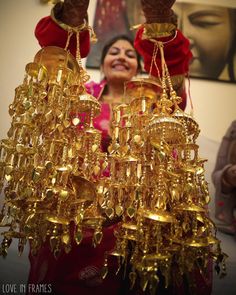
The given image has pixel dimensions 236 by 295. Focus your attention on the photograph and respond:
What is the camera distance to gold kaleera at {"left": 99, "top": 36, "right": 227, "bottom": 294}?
0.75 m

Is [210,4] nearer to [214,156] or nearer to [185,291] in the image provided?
[214,156]

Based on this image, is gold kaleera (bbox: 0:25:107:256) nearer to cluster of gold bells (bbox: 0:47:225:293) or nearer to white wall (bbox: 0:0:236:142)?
cluster of gold bells (bbox: 0:47:225:293)

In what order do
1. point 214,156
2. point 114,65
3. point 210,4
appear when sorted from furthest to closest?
point 210,4
point 214,156
point 114,65

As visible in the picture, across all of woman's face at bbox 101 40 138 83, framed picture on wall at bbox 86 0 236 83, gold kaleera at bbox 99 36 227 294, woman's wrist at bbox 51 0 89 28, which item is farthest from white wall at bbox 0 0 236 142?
gold kaleera at bbox 99 36 227 294

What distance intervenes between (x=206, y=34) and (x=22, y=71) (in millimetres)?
1244

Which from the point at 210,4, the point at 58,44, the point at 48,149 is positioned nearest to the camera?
the point at 48,149

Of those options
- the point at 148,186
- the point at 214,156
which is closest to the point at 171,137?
the point at 148,186

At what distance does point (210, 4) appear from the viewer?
1994 millimetres

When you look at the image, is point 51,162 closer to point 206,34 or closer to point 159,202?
point 159,202

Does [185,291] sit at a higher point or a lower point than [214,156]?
lower

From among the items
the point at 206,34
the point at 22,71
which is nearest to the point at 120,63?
the point at 22,71

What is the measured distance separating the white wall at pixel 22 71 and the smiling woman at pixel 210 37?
8 cm

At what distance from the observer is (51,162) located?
78cm

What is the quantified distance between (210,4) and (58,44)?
1355 millimetres
